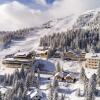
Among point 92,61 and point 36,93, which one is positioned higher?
point 92,61

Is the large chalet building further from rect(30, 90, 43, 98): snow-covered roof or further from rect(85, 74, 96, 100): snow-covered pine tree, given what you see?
rect(30, 90, 43, 98): snow-covered roof

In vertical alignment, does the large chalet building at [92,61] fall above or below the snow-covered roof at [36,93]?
above

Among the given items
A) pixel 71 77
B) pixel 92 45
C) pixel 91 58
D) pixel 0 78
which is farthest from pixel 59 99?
pixel 92 45

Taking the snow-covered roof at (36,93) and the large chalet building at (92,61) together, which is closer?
the snow-covered roof at (36,93)

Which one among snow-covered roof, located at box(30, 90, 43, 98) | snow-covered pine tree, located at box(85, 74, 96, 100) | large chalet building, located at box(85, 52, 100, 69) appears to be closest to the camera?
snow-covered pine tree, located at box(85, 74, 96, 100)

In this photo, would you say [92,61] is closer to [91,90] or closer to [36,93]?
[91,90]

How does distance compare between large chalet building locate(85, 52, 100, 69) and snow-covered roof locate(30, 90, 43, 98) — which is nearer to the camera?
snow-covered roof locate(30, 90, 43, 98)

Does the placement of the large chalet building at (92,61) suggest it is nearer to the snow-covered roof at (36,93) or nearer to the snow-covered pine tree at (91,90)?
the snow-covered pine tree at (91,90)

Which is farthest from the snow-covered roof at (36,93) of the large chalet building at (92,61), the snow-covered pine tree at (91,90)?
the large chalet building at (92,61)

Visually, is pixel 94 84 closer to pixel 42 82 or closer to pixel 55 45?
pixel 42 82

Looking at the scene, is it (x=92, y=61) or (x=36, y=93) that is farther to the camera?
(x=92, y=61)

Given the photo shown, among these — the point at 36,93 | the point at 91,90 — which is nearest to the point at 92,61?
the point at 91,90

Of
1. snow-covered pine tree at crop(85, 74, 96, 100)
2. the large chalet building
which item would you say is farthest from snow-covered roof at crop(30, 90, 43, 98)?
the large chalet building
